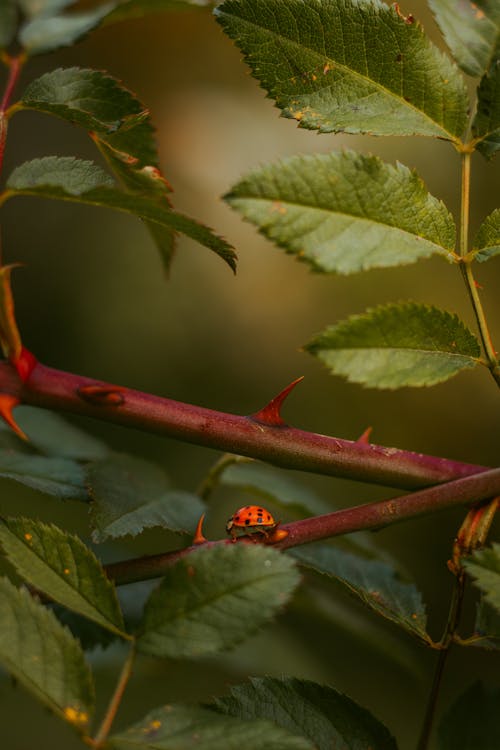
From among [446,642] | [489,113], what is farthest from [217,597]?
[489,113]

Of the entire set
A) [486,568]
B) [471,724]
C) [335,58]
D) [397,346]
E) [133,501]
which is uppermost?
[335,58]

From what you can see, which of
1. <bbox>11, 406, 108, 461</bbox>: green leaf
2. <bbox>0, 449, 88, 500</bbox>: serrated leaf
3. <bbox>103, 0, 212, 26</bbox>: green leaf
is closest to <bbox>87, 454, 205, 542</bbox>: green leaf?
<bbox>0, 449, 88, 500</bbox>: serrated leaf

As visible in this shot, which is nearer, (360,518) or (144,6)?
(360,518)

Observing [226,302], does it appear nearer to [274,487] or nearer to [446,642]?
[274,487]

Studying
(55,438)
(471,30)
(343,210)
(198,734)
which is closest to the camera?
(198,734)

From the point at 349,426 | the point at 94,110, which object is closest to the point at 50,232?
the point at 349,426

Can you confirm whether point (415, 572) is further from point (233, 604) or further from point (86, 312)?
point (233, 604)

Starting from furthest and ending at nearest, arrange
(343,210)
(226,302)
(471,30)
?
(226,302) < (471,30) < (343,210)
